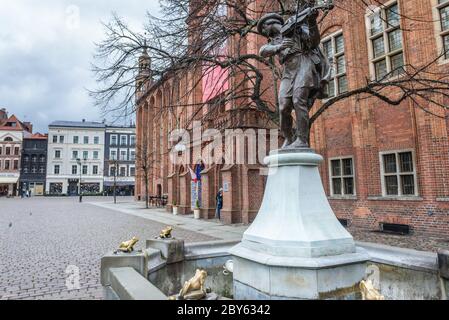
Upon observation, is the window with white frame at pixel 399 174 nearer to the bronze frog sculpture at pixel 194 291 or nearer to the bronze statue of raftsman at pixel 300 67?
the bronze statue of raftsman at pixel 300 67

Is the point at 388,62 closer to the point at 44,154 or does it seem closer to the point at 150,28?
the point at 150,28

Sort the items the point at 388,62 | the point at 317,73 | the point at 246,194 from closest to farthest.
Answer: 1. the point at 317,73
2. the point at 388,62
3. the point at 246,194

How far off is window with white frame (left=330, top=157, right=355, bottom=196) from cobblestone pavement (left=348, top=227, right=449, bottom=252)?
2.81 metres

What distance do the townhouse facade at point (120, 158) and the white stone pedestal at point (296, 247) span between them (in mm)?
64940

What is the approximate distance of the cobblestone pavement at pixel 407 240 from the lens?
9.10 m

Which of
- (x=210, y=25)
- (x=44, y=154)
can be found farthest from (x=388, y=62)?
(x=44, y=154)

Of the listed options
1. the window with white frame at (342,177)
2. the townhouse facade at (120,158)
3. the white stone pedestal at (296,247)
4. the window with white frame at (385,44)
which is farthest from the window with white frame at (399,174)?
the townhouse facade at (120,158)

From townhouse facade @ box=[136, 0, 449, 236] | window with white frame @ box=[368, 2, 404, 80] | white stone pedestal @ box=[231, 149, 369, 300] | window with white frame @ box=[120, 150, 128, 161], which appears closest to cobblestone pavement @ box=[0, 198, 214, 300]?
white stone pedestal @ box=[231, 149, 369, 300]

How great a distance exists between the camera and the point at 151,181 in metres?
38.6

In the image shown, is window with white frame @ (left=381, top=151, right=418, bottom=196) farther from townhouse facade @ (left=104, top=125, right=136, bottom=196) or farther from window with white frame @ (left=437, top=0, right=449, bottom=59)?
townhouse facade @ (left=104, top=125, right=136, bottom=196)

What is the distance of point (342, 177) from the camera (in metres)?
14.7

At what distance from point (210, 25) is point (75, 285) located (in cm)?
778

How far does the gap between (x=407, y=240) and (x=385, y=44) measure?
815 cm

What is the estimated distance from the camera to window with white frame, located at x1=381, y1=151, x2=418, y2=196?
1214 centimetres
